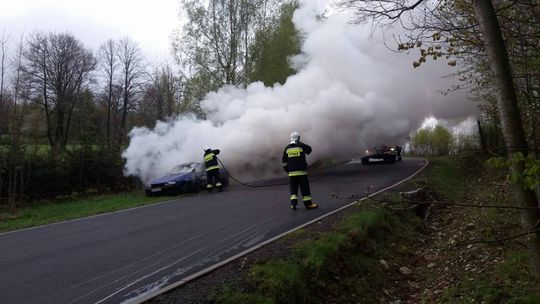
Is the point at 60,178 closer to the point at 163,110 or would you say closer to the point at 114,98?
the point at 163,110

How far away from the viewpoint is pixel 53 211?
14.5 metres

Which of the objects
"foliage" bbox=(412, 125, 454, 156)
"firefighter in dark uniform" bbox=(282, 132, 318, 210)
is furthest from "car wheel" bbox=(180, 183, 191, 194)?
"foliage" bbox=(412, 125, 454, 156)

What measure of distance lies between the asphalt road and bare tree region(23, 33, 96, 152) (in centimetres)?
3697

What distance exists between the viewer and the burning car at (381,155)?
2595cm

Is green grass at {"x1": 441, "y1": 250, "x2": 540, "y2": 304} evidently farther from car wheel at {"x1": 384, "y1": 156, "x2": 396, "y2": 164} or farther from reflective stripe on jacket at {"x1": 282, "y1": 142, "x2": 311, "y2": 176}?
car wheel at {"x1": 384, "y1": 156, "x2": 396, "y2": 164}

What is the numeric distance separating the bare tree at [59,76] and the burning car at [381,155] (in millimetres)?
30719

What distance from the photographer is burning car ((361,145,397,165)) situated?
2595 centimetres

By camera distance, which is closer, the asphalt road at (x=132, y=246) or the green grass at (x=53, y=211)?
the asphalt road at (x=132, y=246)

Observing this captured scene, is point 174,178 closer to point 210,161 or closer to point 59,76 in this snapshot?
point 210,161

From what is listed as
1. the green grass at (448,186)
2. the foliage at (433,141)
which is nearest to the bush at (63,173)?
the green grass at (448,186)

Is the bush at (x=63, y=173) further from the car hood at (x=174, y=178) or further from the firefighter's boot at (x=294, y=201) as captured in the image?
the firefighter's boot at (x=294, y=201)

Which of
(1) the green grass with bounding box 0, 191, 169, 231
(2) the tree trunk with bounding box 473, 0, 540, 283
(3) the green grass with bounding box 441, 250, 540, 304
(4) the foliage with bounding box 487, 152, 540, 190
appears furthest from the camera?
(1) the green grass with bounding box 0, 191, 169, 231

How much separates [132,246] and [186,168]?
1007 cm

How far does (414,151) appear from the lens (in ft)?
160
